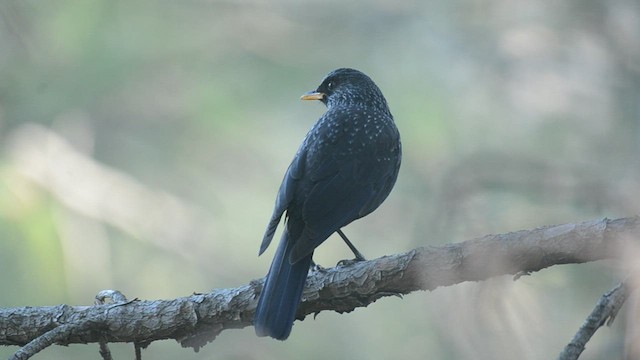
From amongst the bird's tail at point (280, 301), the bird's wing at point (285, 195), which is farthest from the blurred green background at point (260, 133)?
the bird's tail at point (280, 301)

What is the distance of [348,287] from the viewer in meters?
3.00

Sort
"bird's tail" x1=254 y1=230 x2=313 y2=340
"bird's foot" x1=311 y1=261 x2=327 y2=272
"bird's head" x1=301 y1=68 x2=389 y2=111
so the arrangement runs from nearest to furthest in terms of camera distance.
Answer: "bird's tail" x1=254 y1=230 x2=313 y2=340, "bird's foot" x1=311 y1=261 x2=327 y2=272, "bird's head" x1=301 y1=68 x2=389 y2=111

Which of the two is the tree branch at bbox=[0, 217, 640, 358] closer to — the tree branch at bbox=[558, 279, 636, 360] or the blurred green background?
the tree branch at bbox=[558, 279, 636, 360]

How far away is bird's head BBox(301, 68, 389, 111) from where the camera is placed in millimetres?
5035

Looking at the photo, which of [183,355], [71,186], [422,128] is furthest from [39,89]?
[422,128]

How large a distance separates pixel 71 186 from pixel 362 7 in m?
3.99

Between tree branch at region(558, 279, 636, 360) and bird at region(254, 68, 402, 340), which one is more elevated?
bird at region(254, 68, 402, 340)

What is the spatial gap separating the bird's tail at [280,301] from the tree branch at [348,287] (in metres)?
0.05

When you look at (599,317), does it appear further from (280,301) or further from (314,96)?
(314,96)

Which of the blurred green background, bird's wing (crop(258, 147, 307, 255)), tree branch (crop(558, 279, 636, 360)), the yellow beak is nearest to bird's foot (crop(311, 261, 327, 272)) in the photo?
bird's wing (crop(258, 147, 307, 255))

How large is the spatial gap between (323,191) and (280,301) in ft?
2.91

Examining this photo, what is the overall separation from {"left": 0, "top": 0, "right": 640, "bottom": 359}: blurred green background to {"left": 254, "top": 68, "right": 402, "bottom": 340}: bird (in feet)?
4.59

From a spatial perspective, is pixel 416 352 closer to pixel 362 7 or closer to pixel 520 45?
pixel 520 45

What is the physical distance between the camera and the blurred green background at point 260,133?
21.5 ft
